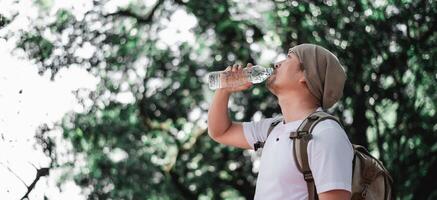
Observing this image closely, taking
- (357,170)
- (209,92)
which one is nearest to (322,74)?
(357,170)

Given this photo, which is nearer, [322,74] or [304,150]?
[304,150]

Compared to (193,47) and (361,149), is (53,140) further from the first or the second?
(361,149)

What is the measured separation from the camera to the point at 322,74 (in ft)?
8.42

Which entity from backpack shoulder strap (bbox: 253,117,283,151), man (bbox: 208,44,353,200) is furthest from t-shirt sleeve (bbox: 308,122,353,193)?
backpack shoulder strap (bbox: 253,117,283,151)

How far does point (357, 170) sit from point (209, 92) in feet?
15.9

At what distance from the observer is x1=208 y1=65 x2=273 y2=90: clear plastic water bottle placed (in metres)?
2.64

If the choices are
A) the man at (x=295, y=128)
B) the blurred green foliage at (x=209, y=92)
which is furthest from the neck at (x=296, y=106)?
the blurred green foliage at (x=209, y=92)

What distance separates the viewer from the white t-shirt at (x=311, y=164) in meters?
2.29

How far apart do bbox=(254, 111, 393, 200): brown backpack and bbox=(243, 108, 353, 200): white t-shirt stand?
18 mm

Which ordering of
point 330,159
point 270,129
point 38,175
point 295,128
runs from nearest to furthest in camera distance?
point 330,159, point 295,128, point 270,129, point 38,175

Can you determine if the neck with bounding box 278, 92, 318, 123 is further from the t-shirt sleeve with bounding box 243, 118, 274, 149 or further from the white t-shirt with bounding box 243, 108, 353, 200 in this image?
the t-shirt sleeve with bounding box 243, 118, 274, 149

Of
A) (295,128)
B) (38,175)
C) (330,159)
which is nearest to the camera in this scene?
(330,159)

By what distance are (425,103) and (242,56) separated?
1.56m

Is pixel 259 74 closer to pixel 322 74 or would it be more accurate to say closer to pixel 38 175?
pixel 322 74
